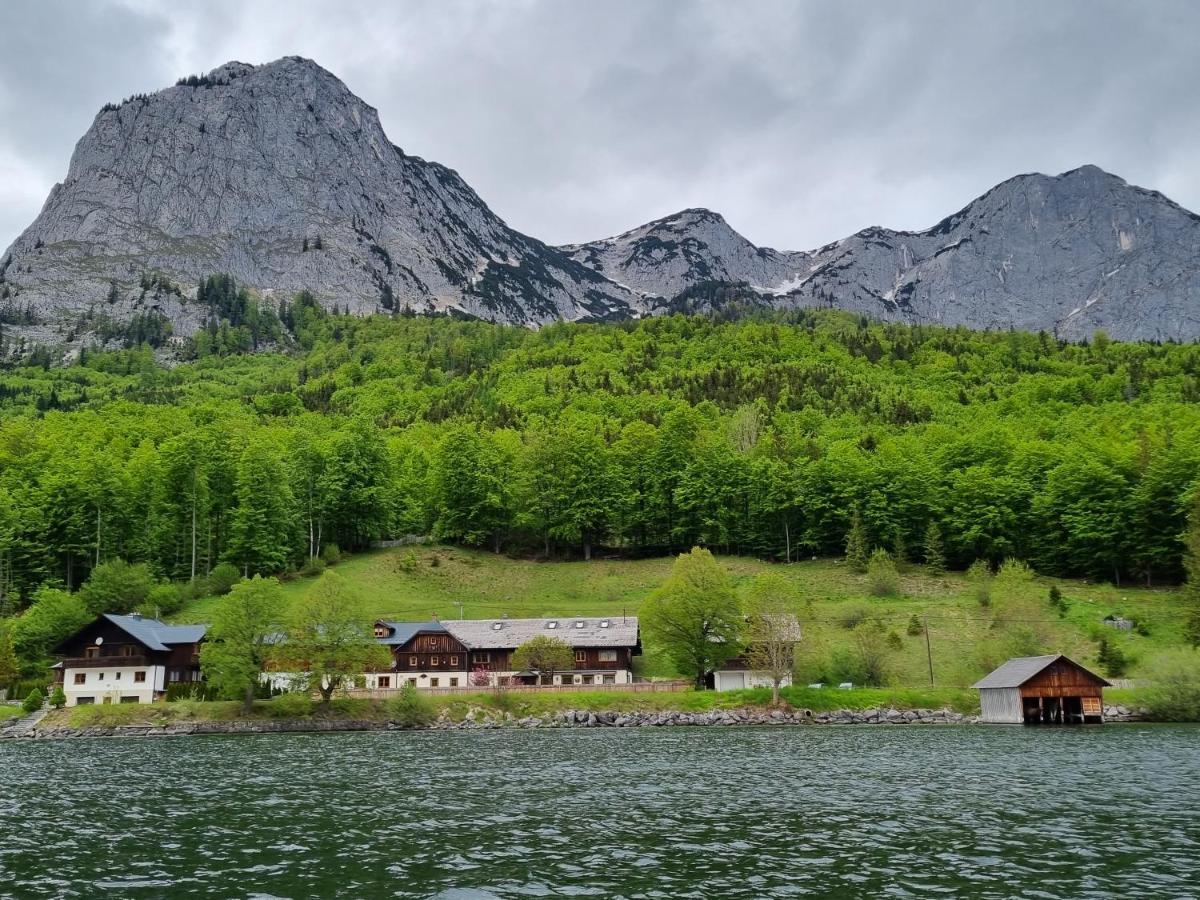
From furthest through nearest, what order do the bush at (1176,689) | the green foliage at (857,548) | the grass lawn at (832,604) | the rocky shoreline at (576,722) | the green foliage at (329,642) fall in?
the green foliage at (857,548) < the grass lawn at (832,604) < the green foliage at (329,642) < the rocky shoreline at (576,722) < the bush at (1176,689)

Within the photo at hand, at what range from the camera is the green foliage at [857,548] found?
4245 inches

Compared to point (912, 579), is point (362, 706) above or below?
below

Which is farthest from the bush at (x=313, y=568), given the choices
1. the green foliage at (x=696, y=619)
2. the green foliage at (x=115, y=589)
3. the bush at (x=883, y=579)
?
the bush at (x=883, y=579)

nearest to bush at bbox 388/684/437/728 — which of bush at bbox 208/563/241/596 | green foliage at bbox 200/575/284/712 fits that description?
green foliage at bbox 200/575/284/712

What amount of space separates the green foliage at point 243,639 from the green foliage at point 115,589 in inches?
949

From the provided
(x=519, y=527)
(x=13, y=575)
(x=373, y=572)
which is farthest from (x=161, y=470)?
(x=519, y=527)

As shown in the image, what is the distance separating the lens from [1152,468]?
339 ft

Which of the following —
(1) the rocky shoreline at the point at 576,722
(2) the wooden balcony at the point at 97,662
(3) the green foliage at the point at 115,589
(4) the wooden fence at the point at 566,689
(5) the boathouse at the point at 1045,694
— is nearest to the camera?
(5) the boathouse at the point at 1045,694

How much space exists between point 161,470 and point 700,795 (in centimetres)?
9689

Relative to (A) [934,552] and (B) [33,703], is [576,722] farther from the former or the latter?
(A) [934,552]

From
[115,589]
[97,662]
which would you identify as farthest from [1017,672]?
[115,589]

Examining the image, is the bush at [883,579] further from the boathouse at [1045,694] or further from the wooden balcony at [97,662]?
the wooden balcony at [97,662]

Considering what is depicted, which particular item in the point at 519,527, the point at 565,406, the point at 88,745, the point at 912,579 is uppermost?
the point at 565,406

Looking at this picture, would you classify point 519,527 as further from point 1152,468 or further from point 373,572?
point 1152,468
